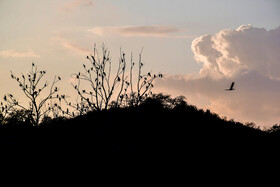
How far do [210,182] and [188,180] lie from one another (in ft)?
5.05

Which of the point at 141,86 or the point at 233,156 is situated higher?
the point at 141,86

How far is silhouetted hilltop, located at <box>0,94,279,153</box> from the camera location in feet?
84.0

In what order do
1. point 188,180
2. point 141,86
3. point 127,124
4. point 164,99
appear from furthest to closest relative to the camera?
point 164,99, point 127,124, point 141,86, point 188,180

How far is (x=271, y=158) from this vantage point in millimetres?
27047

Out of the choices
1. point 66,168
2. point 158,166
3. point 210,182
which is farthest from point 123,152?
point 210,182

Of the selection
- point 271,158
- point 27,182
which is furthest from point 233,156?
point 27,182

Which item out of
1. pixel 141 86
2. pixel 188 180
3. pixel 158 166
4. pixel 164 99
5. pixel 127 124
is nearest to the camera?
pixel 188 180

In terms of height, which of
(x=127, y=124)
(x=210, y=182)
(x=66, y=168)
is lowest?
(x=210, y=182)

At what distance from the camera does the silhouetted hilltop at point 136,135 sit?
25.6m

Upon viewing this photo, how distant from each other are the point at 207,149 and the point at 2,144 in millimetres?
18172

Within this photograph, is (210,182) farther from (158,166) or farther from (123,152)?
(123,152)

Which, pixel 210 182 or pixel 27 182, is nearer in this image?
pixel 27 182

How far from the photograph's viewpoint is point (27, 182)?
18.9m

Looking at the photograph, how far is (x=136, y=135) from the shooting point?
2908 cm
